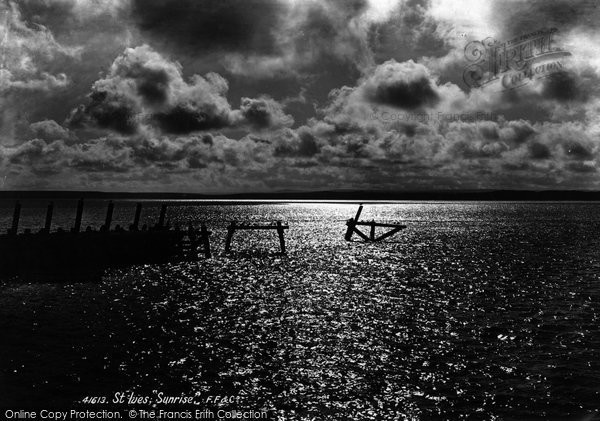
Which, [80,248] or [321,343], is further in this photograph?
[80,248]

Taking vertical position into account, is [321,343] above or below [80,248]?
above

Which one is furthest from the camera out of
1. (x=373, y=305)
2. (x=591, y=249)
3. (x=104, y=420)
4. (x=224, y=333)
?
(x=591, y=249)

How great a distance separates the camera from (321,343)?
1925 centimetres

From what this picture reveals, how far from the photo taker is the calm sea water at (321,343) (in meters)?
13.8

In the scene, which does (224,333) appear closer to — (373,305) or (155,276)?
(373,305)

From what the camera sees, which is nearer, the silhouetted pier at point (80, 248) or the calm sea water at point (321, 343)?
the calm sea water at point (321, 343)

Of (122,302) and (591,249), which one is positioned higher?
(591,249)

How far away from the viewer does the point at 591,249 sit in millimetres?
59156

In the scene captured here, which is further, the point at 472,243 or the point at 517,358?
the point at 472,243

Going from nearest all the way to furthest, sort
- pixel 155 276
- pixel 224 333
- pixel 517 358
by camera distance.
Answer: pixel 517 358 < pixel 224 333 < pixel 155 276

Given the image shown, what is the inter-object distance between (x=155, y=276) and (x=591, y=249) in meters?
51.9

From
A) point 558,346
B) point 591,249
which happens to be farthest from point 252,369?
point 591,249

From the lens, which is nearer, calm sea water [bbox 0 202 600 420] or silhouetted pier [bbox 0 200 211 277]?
calm sea water [bbox 0 202 600 420]

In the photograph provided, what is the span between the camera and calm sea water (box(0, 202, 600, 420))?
45.4 feet
